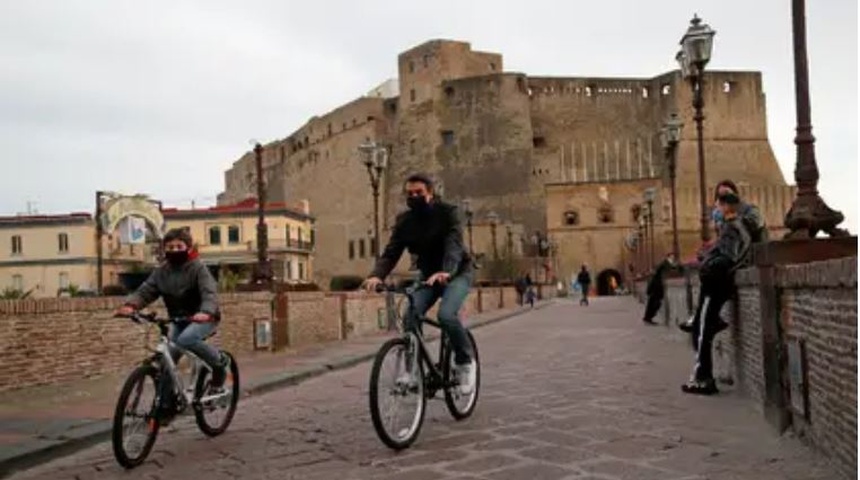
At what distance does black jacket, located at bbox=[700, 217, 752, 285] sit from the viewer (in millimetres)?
8031

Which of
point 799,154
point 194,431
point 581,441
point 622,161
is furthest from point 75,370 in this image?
point 622,161

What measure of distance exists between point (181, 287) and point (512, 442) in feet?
8.03

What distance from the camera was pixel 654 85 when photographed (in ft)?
261

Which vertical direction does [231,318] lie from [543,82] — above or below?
below

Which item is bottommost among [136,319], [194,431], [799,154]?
[194,431]

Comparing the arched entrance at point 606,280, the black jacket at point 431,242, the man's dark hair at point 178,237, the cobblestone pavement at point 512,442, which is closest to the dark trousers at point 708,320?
the cobblestone pavement at point 512,442

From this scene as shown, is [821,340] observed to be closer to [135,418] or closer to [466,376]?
[466,376]

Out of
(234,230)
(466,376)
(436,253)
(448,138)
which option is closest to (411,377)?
(466,376)

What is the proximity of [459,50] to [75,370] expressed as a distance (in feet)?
245

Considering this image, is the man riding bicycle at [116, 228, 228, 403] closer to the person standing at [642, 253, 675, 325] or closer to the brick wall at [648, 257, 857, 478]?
the brick wall at [648, 257, 857, 478]

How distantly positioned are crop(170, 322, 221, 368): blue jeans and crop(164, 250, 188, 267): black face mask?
42 centimetres

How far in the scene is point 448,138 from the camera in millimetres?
81250

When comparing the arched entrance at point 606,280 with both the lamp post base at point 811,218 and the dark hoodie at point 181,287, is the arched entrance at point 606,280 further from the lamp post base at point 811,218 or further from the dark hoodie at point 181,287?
the dark hoodie at point 181,287

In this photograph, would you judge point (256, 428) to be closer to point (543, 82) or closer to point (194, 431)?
point (194, 431)
